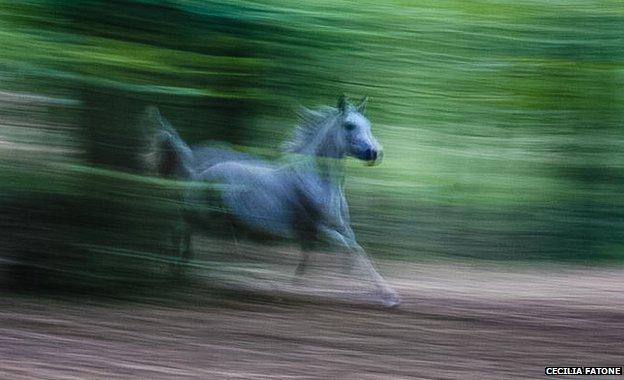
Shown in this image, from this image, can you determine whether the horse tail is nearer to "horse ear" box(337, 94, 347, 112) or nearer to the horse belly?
the horse belly

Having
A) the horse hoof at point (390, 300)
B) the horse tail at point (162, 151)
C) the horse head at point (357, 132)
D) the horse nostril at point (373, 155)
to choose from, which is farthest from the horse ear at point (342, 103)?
the horse hoof at point (390, 300)

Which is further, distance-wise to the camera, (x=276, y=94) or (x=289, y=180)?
(x=289, y=180)

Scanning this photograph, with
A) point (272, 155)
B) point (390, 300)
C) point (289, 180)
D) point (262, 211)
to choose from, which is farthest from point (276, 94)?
point (390, 300)

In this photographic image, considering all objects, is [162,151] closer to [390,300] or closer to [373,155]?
[373,155]

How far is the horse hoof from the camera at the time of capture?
7.39 meters

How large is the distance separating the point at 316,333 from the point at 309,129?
1.43m

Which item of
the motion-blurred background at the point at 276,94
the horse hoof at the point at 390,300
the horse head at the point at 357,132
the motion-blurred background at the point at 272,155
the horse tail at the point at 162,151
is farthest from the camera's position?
the horse hoof at the point at 390,300

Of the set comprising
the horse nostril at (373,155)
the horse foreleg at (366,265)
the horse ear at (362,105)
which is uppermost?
the horse ear at (362,105)

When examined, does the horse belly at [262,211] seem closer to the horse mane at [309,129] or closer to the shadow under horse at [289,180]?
the shadow under horse at [289,180]

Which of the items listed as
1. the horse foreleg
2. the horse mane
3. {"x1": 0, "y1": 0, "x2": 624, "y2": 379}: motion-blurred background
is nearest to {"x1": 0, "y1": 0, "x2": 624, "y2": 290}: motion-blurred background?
{"x1": 0, "y1": 0, "x2": 624, "y2": 379}: motion-blurred background

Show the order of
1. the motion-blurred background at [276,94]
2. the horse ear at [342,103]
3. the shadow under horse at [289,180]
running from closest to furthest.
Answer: the motion-blurred background at [276,94] < the shadow under horse at [289,180] < the horse ear at [342,103]

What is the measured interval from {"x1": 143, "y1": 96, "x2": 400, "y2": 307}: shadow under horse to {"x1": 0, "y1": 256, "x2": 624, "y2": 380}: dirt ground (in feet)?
1.23

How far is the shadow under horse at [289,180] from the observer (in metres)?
6.66

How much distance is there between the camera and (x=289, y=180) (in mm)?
7371
